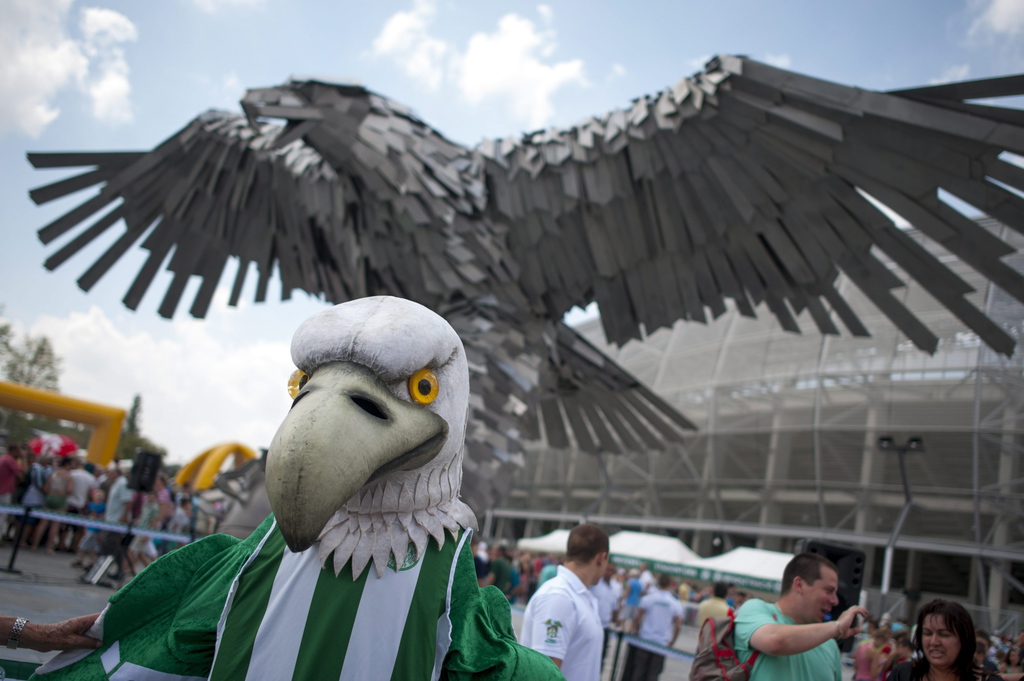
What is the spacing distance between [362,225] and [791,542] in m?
16.4

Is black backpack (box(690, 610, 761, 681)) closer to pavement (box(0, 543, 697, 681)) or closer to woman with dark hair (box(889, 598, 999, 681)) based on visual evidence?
woman with dark hair (box(889, 598, 999, 681))

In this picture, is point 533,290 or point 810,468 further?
point 810,468

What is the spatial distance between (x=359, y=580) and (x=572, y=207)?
2.99 meters

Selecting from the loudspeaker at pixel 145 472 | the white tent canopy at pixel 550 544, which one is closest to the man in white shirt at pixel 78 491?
the loudspeaker at pixel 145 472

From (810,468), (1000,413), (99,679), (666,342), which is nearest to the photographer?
(99,679)

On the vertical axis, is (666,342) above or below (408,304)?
above

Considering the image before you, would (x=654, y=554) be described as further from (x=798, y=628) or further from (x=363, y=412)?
(x=363, y=412)

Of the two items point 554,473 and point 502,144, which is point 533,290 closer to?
point 502,144

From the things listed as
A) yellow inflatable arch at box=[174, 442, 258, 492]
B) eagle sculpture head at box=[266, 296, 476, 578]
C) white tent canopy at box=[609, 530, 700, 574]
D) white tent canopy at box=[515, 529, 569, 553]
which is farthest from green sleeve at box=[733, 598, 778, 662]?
yellow inflatable arch at box=[174, 442, 258, 492]

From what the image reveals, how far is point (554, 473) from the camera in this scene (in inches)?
929

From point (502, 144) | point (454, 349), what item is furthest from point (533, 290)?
point (454, 349)

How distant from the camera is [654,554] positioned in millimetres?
13250

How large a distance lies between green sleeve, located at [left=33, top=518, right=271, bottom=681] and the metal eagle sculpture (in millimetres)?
2083

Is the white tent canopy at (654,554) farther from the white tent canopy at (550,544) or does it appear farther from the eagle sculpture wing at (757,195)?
the eagle sculpture wing at (757,195)
